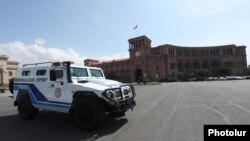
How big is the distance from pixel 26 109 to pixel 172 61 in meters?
113

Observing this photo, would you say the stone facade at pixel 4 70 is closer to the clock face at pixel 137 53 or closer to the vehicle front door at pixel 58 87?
the clock face at pixel 137 53

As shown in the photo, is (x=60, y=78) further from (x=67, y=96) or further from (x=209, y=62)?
(x=209, y=62)

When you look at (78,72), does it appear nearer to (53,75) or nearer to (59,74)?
(59,74)

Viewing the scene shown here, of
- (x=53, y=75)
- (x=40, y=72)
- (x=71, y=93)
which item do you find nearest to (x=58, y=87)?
(x=53, y=75)

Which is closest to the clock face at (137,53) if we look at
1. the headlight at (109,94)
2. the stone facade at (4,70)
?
the stone facade at (4,70)

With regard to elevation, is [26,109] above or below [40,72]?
below

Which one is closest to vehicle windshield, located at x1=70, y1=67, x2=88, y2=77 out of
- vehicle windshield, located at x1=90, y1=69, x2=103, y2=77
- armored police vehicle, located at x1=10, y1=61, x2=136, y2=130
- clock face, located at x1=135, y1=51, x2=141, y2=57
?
armored police vehicle, located at x1=10, y1=61, x2=136, y2=130

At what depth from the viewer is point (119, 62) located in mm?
133250

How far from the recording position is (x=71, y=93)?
8.65 meters

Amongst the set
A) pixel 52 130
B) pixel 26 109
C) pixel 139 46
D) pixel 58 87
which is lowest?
pixel 52 130

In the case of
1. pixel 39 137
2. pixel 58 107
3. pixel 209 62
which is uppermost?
pixel 209 62

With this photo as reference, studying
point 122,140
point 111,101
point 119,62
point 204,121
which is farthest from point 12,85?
point 119,62

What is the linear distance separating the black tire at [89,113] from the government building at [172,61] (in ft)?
339

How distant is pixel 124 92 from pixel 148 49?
10900 centimetres
